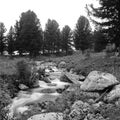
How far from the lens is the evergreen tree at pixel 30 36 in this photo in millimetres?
34000

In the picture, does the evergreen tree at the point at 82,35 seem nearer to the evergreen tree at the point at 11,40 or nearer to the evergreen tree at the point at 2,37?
the evergreen tree at the point at 11,40

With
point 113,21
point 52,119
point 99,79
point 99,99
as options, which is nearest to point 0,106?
point 52,119

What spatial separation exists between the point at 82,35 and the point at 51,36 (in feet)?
27.9

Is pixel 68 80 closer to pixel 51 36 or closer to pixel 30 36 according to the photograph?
pixel 30 36

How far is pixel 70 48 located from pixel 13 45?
16275 mm

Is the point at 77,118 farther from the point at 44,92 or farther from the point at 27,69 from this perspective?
the point at 27,69

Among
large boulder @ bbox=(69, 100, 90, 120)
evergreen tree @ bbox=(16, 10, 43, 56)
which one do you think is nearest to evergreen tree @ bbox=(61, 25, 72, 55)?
evergreen tree @ bbox=(16, 10, 43, 56)

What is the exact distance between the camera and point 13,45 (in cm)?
3662

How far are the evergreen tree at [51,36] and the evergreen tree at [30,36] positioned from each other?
628cm

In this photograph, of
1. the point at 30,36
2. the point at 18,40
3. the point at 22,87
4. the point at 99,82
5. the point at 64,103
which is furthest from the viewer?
the point at 18,40

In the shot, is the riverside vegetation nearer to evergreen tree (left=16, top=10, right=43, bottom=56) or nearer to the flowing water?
the flowing water

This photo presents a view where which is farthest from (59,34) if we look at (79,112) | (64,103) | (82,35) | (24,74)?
(79,112)

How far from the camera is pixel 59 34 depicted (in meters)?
44.9

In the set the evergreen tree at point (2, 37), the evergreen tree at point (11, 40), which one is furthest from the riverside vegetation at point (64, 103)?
the evergreen tree at point (2, 37)
